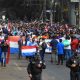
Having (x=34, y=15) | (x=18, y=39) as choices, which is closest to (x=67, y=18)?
(x=34, y=15)

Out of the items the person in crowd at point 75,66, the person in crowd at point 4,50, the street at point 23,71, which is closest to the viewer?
the person in crowd at point 75,66

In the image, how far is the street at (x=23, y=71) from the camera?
22.1 m

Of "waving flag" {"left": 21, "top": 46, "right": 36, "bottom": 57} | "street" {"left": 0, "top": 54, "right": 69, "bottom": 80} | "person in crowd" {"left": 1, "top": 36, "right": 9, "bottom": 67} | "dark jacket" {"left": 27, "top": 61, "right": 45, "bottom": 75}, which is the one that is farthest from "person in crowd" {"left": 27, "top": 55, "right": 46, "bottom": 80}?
"waving flag" {"left": 21, "top": 46, "right": 36, "bottom": 57}

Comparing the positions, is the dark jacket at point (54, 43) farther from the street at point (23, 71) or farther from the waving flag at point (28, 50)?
the waving flag at point (28, 50)

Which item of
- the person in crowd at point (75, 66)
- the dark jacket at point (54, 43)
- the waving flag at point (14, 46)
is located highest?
the person in crowd at point (75, 66)

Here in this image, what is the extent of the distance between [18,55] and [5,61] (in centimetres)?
569

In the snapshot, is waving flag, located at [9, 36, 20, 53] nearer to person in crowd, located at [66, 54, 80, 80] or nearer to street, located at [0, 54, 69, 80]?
street, located at [0, 54, 69, 80]

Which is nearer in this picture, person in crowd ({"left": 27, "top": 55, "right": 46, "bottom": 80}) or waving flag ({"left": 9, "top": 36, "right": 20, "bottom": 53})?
person in crowd ({"left": 27, "top": 55, "right": 46, "bottom": 80})

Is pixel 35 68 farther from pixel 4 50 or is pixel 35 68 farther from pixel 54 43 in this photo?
pixel 54 43

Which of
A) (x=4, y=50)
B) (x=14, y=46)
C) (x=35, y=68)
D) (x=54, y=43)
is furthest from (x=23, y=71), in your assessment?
(x=14, y=46)

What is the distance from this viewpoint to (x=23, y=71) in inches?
956

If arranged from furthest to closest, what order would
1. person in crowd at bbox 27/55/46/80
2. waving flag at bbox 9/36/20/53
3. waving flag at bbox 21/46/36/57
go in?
1. waving flag at bbox 9/36/20/53
2. waving flag at bbox 21/46/36/57
3. person in crowd at bbox 27/55/46/80

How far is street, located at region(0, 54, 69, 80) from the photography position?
870 inches

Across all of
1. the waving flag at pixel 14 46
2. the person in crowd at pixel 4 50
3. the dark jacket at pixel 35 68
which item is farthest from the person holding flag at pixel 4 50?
the dark jacket at pixel 35 68
